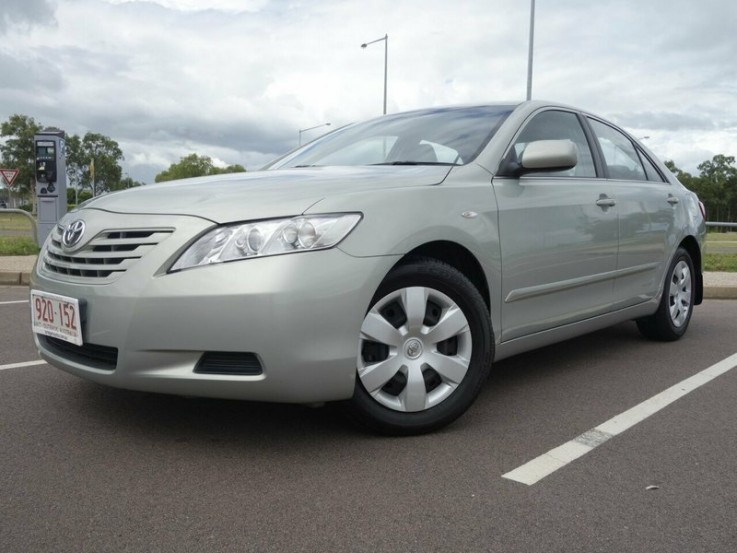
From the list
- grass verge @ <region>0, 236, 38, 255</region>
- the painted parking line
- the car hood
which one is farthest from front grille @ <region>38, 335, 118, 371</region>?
grass verge @ <region>0, 236, 38, 255</region>

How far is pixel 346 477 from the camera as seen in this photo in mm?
2475

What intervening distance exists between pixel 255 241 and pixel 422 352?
2.65 ft

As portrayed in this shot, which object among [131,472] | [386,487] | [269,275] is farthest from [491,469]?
[131,472]

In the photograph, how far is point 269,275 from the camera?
2438 millimetres

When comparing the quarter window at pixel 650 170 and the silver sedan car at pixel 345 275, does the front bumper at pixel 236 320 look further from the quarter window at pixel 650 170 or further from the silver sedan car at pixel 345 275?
the quarter window at pixel 650 170

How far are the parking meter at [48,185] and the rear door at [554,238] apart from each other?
37.5 feet

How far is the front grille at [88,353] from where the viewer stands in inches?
103

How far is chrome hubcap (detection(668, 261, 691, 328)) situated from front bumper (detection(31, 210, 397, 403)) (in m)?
3.03

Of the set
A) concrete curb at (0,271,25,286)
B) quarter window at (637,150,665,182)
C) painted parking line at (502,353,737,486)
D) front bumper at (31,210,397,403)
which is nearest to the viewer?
front bumper at (31,210,397,403)

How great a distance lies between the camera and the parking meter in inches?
520

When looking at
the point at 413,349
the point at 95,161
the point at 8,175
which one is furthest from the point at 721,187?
the point at 413,349

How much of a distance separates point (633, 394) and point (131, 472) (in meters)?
2.43

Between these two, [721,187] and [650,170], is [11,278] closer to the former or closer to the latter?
[650,170]

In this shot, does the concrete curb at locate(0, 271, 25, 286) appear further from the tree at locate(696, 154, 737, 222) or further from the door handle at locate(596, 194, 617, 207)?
the tree at locate(696, 154, 737, 222)
